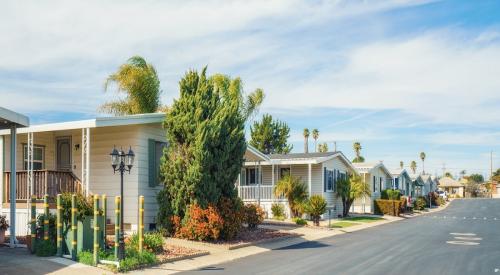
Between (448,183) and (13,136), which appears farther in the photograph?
(448,183)

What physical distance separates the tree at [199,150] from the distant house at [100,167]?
981 mm

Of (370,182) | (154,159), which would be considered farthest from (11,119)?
(370,182)

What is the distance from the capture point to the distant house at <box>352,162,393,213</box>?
41.5m

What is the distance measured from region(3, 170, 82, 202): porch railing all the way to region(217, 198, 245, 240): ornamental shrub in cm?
504

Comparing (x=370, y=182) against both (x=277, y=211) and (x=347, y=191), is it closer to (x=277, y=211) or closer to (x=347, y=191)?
(x=347, y=191)

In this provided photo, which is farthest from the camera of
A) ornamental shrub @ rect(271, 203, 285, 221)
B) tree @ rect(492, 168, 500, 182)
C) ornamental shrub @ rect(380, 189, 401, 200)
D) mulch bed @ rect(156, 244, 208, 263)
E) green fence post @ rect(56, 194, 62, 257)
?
tree @ rect(492, 168, 500, 182)

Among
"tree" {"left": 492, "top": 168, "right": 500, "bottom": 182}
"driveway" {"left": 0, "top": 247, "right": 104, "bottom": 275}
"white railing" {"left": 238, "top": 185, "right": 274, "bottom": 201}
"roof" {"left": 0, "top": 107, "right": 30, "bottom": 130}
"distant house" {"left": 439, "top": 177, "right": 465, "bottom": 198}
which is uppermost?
"roof" {"left": 0, "top": 107, "right": 30, "bottom": 130}

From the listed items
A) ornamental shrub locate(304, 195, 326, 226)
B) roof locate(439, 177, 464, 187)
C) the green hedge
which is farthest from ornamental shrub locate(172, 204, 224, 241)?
roof locate(439, 177, 464, 187)

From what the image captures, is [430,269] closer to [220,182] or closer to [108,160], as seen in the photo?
[220,182]

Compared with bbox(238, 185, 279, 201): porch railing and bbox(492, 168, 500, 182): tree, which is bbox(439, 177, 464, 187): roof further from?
bbox(238, 185, 279, 201): porch railing

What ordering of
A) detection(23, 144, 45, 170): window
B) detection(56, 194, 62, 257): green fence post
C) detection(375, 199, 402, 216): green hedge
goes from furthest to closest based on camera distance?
1. detection(375, 199, 402, 216): green hedge
2. detection(23, 144, 45, 170): window
3. detection(56, 194, 62, 257): green fence post

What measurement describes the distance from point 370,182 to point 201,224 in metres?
27.9

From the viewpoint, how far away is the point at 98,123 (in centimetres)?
1577

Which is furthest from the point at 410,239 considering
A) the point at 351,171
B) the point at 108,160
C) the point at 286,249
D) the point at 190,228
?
the point at 351,171
